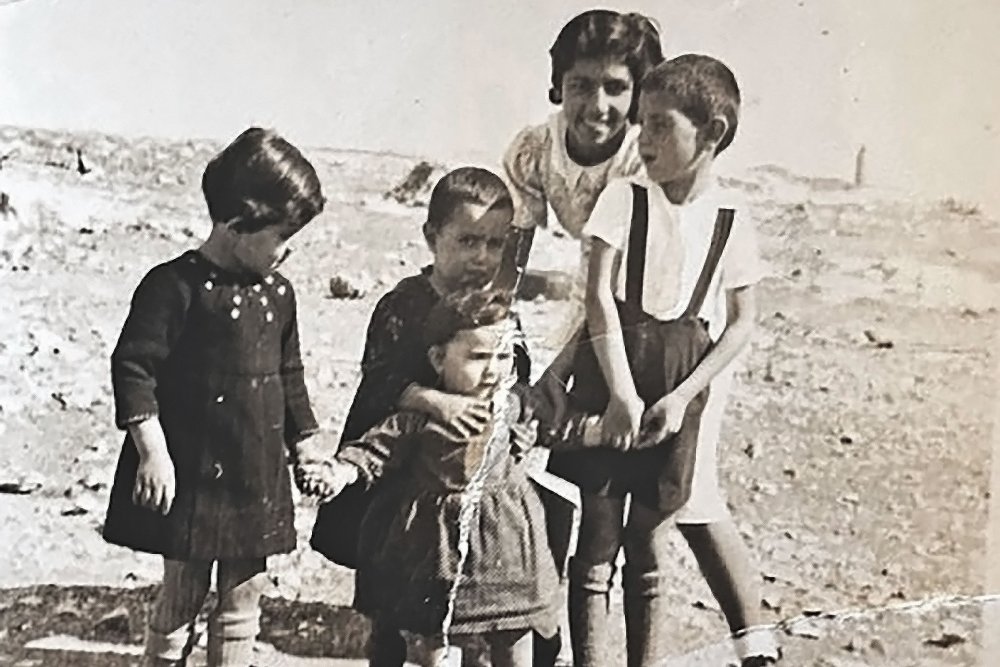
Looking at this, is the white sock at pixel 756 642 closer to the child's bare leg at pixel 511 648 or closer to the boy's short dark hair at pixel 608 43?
the child's bare leg at pixel 511 648

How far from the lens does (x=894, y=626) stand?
3.91 ft

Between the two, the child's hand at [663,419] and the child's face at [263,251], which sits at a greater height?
the child's face at [263,251]

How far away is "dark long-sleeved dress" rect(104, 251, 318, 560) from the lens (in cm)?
126

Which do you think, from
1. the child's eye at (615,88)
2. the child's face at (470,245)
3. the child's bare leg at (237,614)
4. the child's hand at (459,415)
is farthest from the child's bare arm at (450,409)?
the child's eye at (615,88)

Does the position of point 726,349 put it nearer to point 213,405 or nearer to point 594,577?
point 594,577

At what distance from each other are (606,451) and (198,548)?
1.27 ft

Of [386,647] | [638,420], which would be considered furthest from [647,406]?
[386,647]

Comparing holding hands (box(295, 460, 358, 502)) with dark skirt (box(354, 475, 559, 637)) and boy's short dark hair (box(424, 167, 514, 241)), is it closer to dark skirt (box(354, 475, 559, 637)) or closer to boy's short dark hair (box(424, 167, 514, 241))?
dark skirt (box(354, 475, 559, 637))

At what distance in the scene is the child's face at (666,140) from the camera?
48.9 inches

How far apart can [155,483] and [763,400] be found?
0.57m

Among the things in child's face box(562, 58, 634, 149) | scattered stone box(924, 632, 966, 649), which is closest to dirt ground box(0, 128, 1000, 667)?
scattered stone box(924, 632, 966, 649)

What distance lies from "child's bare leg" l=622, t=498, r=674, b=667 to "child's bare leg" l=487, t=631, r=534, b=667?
9 cm

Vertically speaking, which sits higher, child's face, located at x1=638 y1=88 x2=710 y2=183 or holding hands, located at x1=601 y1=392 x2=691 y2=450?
child's face, located at x1=638 y1=88 x2=710 y2=183

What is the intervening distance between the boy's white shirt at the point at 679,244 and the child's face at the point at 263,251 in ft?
0.94
